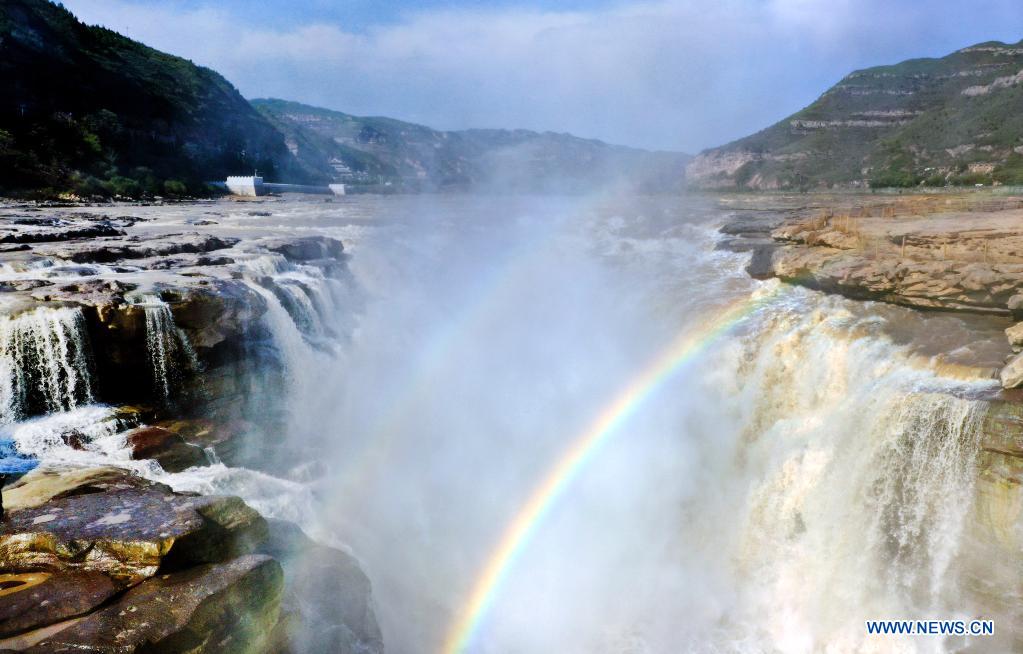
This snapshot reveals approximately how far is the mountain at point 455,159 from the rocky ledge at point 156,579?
60.3 metres

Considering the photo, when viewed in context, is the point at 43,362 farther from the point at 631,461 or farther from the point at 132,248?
the point at 631,461

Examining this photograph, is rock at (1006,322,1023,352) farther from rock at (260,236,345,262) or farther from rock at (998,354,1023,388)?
rock at (260,236,345,262)

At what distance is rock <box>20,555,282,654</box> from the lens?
386 cm

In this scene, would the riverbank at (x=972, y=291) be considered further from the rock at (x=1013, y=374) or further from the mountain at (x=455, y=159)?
the mountain at (x=455, y=159)

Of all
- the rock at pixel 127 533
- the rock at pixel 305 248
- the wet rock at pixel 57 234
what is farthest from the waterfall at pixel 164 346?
the wet rock at pixel 57 234

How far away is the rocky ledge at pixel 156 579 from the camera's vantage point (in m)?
4.00

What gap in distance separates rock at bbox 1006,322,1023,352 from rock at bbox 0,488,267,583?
921 centimetres

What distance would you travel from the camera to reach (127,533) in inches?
187

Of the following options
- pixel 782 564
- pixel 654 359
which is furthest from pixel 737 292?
pixel 782 564

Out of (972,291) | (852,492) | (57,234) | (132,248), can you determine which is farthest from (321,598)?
(57,234)

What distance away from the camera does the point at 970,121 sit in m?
66.6

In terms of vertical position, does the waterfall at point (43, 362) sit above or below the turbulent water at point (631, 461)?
above

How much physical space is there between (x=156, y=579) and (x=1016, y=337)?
32.5 feet

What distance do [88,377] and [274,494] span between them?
3.59 m
